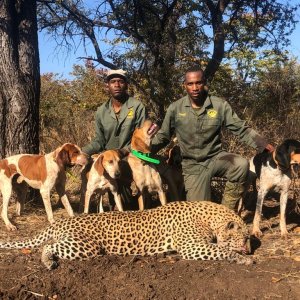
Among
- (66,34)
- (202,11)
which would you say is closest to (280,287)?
(66,34)

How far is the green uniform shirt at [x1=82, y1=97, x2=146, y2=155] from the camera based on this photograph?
22.9 ft

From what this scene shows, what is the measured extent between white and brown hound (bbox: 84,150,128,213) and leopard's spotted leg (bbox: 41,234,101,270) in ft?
5.32

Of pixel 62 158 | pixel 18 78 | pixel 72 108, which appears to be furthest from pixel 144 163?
pixel 72 108

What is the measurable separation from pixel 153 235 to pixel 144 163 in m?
1.63

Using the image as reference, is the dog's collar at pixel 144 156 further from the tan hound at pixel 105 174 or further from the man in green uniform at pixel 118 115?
the man in green uniform at pixel 118 115

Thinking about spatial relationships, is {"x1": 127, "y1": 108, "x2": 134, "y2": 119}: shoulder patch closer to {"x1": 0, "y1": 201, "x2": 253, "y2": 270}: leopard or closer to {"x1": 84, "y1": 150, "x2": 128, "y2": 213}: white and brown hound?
{"x1": 84, "y1": 150, "x2": 128, "y2": 213}: white and brown hound

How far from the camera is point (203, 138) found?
634 centimetres

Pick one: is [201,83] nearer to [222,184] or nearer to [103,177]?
[103,177]

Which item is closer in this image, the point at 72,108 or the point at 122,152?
the point at 122,152

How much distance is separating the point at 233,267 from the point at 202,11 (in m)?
8.90

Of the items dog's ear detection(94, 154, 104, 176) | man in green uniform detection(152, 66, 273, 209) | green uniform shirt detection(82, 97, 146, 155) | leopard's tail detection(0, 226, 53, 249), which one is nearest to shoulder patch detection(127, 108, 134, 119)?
green uniform shirt detection(82, 97, 146, 155)

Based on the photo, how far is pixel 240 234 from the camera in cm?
496

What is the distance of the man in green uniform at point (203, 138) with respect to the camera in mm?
6039

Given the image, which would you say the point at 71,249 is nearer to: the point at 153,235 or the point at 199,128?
the point at 153,235
